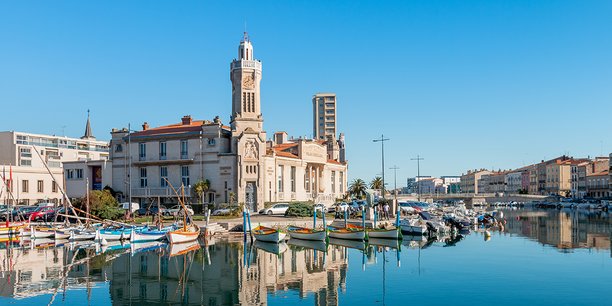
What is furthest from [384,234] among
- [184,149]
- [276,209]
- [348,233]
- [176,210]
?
[184,149]

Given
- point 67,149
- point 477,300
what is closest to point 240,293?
point 477,300

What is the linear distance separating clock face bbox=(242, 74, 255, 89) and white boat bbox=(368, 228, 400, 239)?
1016 inches

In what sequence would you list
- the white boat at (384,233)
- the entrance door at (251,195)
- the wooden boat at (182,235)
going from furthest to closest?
the entrance door at (251,195) → the white boat at (384,233) → the wooden boat at (182,235)

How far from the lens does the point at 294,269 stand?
117ft

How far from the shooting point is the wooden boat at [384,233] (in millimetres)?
50500

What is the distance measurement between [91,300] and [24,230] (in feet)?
113

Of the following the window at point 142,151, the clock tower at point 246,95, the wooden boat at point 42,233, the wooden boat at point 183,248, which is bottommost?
the wooden boat at point 183,248

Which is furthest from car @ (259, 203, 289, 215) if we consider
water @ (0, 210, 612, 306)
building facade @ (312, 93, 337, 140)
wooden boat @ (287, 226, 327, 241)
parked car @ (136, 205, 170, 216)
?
building facade @ (312, 93, 337, 140)

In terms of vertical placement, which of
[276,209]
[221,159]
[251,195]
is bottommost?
[276,209]

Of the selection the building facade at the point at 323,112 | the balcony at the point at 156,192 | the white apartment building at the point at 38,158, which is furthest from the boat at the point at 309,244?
the building facade at the point at 323,112

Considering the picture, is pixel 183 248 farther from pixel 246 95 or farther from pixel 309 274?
pixel 246 95

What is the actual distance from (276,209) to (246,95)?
13758mm

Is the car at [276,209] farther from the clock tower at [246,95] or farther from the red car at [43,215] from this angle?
the red car at [43,215]

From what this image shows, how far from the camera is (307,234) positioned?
5125cm
